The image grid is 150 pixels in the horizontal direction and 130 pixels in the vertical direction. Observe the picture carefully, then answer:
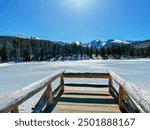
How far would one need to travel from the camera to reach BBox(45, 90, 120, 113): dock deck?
467 cm

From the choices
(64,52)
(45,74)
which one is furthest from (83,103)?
(64,52)

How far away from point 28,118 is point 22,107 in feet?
13.6

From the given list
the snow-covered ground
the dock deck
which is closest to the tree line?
the snow-covered ground

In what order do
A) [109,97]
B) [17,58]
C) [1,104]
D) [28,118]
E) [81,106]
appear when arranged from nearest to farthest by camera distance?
1. [1,104]
2. [28,118]
3. [81,106]
4. [109,97]
5. [17,58]

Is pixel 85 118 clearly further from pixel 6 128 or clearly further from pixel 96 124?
pixel 6 128

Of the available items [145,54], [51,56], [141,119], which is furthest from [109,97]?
[145,54]

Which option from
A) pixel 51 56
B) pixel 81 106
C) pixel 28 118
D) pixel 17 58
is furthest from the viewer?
pixel 51 56

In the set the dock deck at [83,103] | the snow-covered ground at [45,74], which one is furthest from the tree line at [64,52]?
the dock deck at [83,103]

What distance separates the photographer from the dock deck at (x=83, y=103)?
15.3ft

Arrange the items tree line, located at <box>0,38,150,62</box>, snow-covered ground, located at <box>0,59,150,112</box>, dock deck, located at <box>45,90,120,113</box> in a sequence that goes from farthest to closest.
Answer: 1. tree line, located at <box>0,38,150,62</box>
2. snow-covered ground, located at <box>0,59,150,112</box>
3. dock deck, located at <box>45,90,120,113</box>

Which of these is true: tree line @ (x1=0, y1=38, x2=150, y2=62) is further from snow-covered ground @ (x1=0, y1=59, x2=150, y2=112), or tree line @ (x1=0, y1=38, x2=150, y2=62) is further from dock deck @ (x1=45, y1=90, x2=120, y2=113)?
dock deck @ (x1=45, y1=90, x2=120, y2=113)

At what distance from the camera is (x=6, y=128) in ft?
7.46

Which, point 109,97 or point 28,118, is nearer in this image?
point 28,118

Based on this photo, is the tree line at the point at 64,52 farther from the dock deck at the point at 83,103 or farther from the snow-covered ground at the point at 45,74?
the dock deck at the point at 83,103
